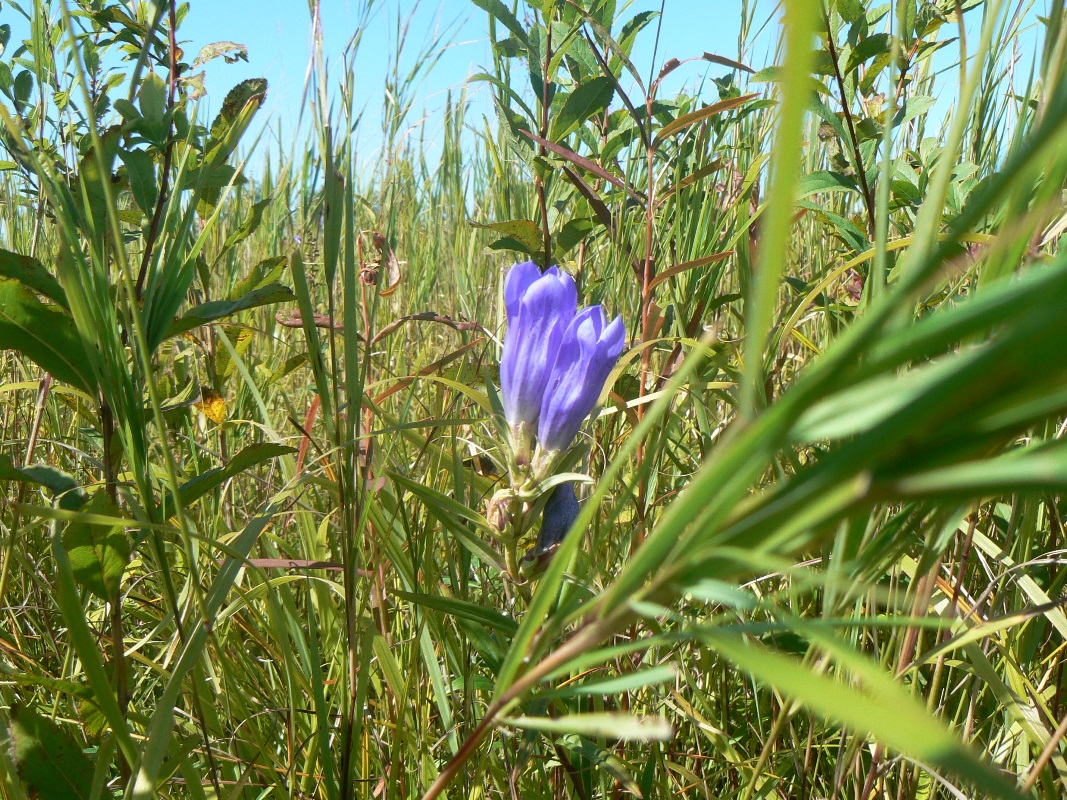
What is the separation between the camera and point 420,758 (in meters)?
0.80

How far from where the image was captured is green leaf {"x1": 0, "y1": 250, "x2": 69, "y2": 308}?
765mm

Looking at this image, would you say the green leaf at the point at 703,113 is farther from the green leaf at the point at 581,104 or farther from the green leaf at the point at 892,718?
the green leaf at the point at 892,718

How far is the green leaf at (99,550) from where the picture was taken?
0.74 m

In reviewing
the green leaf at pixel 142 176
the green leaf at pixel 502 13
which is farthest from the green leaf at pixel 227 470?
the green leaf at pixel 502 13

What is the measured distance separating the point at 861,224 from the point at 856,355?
1.23m

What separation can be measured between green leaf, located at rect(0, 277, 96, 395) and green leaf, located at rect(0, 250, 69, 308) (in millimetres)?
19

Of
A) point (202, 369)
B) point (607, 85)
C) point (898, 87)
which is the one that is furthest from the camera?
point (202, 369)

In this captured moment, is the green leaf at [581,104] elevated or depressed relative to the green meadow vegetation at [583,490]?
elevated

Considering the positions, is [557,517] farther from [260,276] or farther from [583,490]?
[260,276]

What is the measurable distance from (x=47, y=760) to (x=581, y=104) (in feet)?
3.20

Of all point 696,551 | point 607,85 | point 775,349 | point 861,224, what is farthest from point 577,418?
point 861,224

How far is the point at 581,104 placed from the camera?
1.17 metres

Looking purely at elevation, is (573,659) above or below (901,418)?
below

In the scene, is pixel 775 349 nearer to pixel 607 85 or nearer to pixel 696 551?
pixel 607 85
